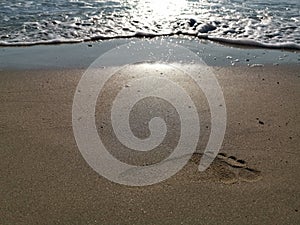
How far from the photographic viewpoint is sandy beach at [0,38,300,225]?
7.32 ft

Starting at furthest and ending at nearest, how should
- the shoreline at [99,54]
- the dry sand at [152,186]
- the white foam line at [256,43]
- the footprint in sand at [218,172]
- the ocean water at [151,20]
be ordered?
the ocean water at [151,20] → the white foam line at [256,43] → the shoreline at [99,54] → the footprint in sand at [218,172] → the dry sand at [152,186]

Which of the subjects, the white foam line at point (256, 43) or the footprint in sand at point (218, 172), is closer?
the footprint in sand at point (218, 172)

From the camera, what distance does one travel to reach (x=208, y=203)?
7.61 feet

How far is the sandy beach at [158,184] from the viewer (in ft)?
7.32

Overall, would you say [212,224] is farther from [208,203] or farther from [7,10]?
[7,10]

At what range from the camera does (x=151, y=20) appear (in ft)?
21.3

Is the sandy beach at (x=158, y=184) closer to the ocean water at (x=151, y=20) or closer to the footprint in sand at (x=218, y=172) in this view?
the footprint in sand at (x=218, y=172)

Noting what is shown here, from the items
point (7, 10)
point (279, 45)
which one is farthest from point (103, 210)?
point (7, 10)

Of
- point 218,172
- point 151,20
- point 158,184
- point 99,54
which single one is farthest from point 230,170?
point 151,20

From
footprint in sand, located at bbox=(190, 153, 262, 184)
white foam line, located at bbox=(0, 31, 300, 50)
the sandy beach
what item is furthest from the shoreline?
footprint in sand, located at bbox=(190, 153, 262, 184)

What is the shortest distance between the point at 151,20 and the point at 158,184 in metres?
4.42

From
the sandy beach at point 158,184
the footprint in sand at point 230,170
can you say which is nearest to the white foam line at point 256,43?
the sandy beach at point 158,184

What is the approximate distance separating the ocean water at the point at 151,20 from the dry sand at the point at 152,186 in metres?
2.30

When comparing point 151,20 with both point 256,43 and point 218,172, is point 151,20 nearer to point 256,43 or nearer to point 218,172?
point 256,43
